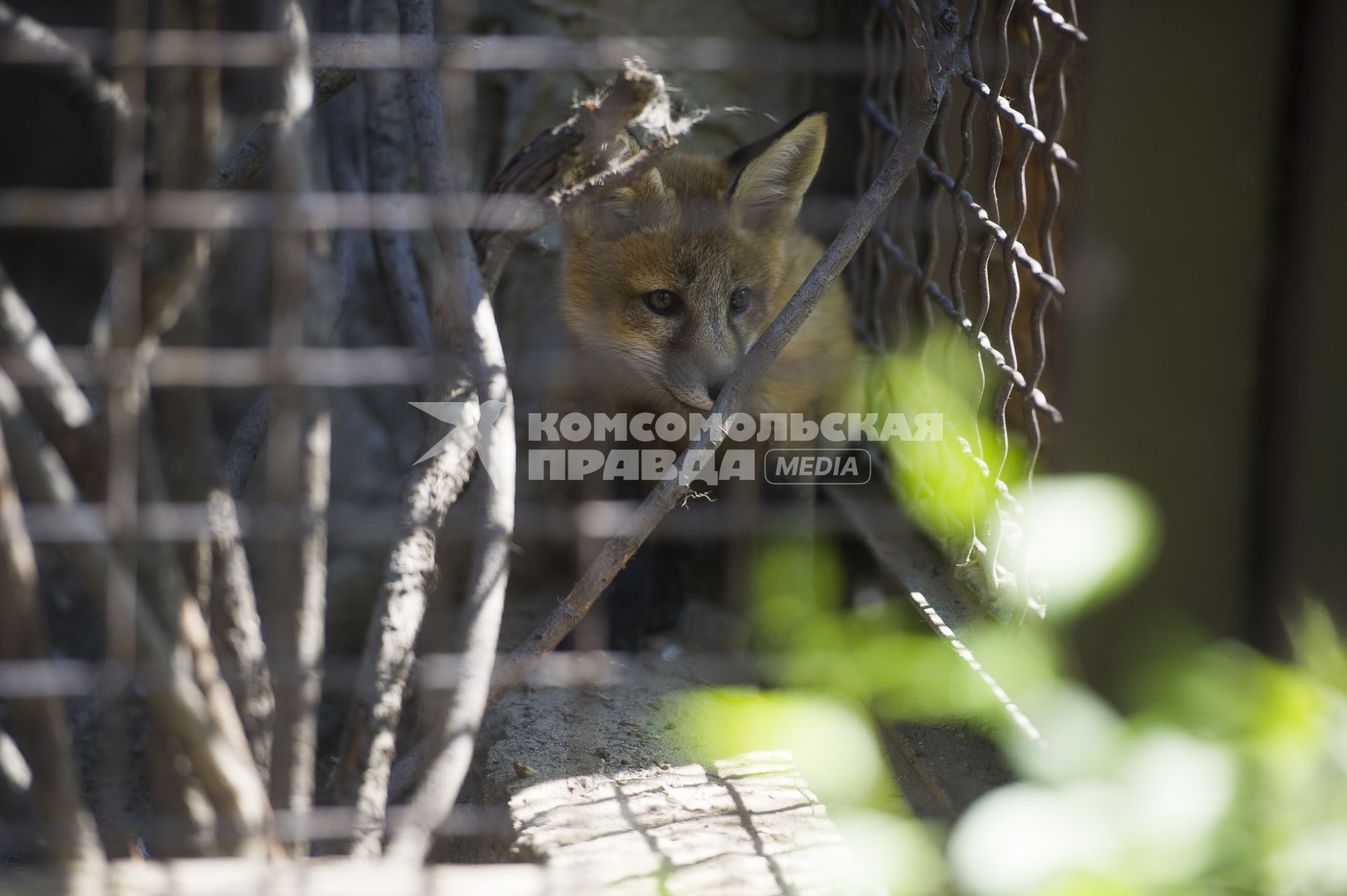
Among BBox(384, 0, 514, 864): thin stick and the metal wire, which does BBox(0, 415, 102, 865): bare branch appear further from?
the metal wire

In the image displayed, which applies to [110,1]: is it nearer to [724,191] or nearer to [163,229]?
[724,191]

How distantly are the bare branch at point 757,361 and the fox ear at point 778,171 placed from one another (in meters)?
0.42

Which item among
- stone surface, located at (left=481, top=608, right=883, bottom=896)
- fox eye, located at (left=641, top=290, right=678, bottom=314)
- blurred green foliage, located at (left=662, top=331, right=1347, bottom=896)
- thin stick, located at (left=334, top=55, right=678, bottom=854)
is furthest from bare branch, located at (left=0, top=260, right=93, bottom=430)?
fox eye, located at (left=641, top=290, right=678, bottom=314)

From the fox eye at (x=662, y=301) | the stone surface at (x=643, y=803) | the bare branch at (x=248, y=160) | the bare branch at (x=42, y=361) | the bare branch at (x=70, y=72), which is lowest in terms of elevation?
the stone surface at (x=643, y=803)

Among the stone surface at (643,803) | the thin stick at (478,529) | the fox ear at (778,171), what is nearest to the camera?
the thin stick at (478,529)

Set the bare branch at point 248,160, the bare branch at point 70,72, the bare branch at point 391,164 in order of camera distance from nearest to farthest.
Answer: the bare branch at point 70,72 < the bare branch at point 248,160 < the bare branch at point 391,164

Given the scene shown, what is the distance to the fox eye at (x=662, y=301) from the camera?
240 centimetres

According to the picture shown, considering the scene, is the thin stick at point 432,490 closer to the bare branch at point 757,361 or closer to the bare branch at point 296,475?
the bare branch at point 296,475

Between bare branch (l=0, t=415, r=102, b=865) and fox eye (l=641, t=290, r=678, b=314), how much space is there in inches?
57.0

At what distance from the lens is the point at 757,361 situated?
1716mm

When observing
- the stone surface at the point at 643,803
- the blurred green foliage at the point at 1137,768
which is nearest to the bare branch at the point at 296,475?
the stone surface at the point at 643,803

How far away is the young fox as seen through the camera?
7.64 ft

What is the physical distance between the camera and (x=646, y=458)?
2.53 m

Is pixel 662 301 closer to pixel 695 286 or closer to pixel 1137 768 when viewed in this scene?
pixel 695 286
